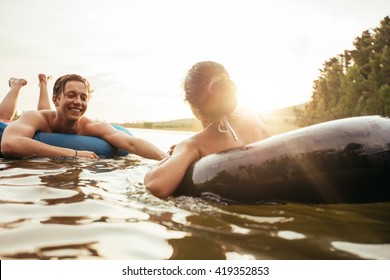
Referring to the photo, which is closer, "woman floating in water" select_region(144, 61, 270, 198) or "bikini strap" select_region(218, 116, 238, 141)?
"woman floating in water" select_region(144, 61, 270, 198)

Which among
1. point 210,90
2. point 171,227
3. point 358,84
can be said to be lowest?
point 171,227

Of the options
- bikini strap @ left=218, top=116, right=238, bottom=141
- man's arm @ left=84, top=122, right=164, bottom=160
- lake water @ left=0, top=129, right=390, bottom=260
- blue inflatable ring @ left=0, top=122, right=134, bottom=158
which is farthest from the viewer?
man's arm @ left=84, top=122, right=164, bottom=160

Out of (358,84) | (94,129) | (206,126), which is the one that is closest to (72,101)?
(94,129)

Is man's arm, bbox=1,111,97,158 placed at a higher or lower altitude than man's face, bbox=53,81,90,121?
lower

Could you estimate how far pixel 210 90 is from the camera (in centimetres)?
270

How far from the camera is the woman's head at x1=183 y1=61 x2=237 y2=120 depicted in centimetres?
270

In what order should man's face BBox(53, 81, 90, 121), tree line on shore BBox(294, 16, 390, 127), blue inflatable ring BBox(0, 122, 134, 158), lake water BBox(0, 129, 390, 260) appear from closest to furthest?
lake water BBox(0, 129, 390, 260)
blue inflatable ring BBox(0, 122, 134, 158)
man's face BBox(53, 81, 90, 121)
tree line on shore BBox(294, 16, 390, 127)

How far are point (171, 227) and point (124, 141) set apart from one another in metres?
→ 4.10

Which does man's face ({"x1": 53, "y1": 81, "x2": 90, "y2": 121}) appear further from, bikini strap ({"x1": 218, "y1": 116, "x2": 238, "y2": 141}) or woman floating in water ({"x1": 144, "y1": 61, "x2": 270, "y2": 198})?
bikini strap ({"x1": 218, "y1": 116, "x2": 238, "y2": 141})

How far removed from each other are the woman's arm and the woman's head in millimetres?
352

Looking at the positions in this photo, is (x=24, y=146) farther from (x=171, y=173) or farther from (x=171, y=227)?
(x=171, y=227)

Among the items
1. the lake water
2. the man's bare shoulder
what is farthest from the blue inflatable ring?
the lake water

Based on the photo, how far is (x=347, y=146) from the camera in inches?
93.7
